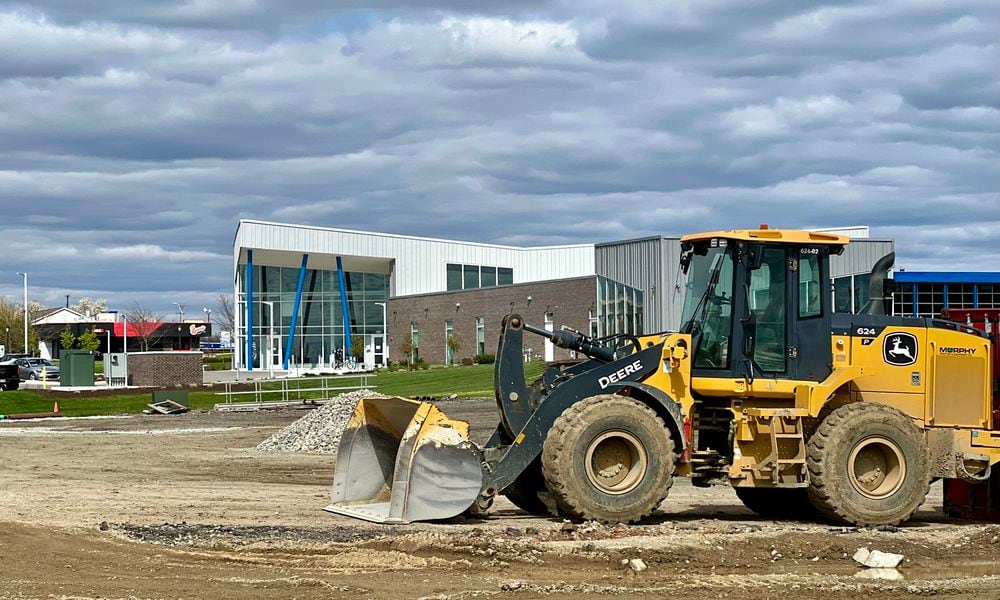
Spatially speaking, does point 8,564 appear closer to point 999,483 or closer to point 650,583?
point 650,583

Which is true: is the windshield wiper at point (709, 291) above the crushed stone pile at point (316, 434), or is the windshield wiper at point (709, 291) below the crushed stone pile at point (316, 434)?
above

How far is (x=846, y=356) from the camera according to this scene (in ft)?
41.9

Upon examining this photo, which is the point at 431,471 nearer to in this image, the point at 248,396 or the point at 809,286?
the point at 809,286

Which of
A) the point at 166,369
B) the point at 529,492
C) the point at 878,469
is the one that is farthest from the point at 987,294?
the point at 529,492

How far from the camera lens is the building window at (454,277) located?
83369mm

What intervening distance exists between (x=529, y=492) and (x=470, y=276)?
71.0 meters

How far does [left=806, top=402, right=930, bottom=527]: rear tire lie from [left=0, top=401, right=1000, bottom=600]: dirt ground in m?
0.32

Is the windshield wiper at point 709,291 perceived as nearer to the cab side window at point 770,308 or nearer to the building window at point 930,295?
the cab side window at point 770,308

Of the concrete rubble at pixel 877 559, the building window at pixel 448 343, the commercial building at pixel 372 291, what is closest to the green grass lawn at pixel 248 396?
the commercial building at pixel 372 291

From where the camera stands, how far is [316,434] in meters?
24.5

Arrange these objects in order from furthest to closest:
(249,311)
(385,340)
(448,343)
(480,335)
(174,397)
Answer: (385,340) → (249,311) → (448,343) → (480,335) → (174,397)

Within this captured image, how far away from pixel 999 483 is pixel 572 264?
74.3 meters

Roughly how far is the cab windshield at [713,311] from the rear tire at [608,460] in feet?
3.15

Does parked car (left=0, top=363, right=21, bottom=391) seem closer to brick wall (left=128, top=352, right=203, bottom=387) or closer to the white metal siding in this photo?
brick wall (left=128, top=352, right=203, bottom=387)
